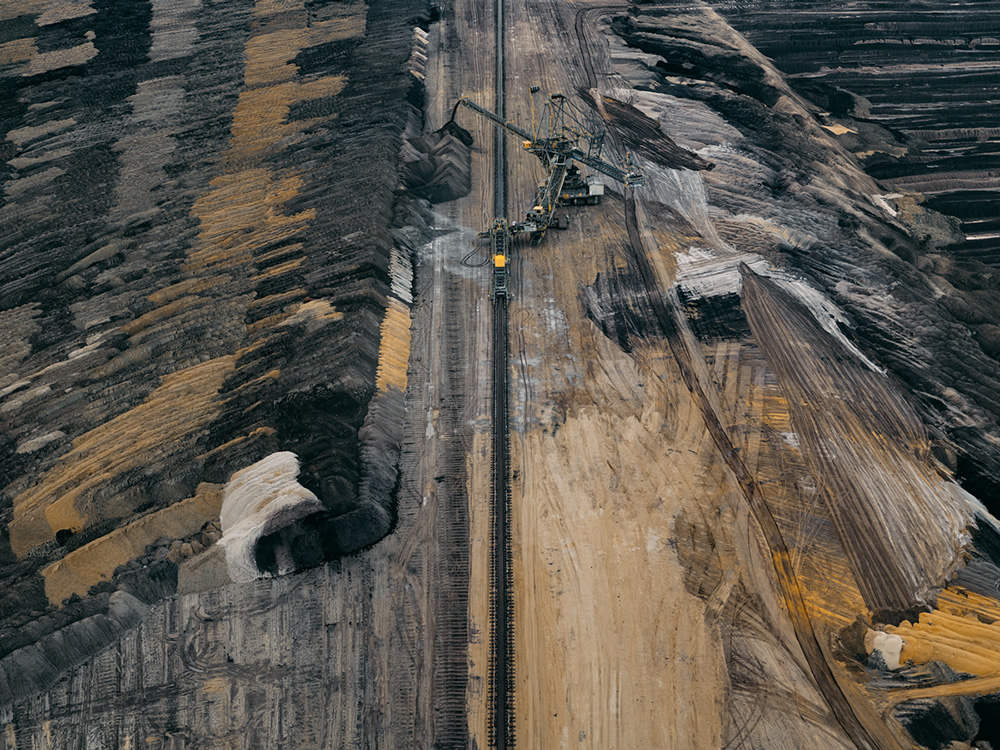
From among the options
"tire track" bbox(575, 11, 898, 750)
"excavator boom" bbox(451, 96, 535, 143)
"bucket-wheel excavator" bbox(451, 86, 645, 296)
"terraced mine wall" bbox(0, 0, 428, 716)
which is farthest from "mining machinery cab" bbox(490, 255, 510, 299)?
"excavator boom" bbox(451, 96, 535, 143)

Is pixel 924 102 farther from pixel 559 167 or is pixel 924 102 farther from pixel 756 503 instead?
pixel 756 503

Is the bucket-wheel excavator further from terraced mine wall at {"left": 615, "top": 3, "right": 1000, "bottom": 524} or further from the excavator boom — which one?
terraced mine wall at {"left": 615, "top": 3, "right": 1000, "bottom": 524}

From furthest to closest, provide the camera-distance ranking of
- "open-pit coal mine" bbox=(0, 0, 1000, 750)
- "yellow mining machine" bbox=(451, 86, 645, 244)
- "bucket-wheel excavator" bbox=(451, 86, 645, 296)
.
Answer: "yellow mining machine" bbox=(451, 86, 645, 244) < "bucket-wheel excavator" bbox=(451, 86, 645, 296) < "open-pit coal mine" bbox=(0, 0, 1000, 750)

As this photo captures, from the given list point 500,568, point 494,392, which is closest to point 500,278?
point 494,392

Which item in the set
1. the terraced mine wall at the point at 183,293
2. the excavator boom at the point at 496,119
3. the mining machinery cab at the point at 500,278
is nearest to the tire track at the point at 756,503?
the mining machinery cab at the point at 500,278

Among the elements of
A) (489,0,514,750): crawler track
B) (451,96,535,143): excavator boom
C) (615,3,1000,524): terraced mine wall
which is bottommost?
(489,0,514,750): crawler track

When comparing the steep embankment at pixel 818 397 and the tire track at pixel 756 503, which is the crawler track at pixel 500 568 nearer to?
the steep embankment at pixel 818 397

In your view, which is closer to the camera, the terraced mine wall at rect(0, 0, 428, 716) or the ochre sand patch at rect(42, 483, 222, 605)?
the ochre sand patch at rect(42, 483, 222, 605)
